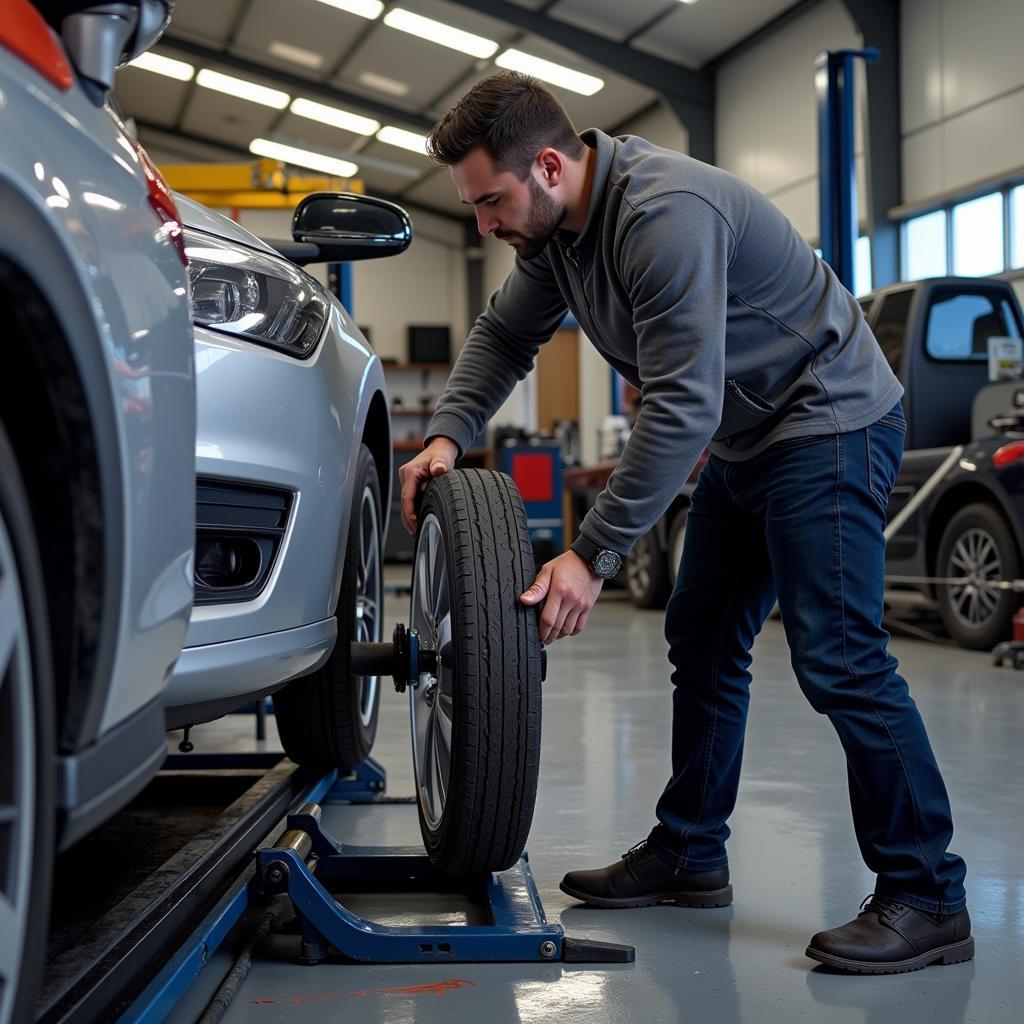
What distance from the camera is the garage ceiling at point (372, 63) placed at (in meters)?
12.9

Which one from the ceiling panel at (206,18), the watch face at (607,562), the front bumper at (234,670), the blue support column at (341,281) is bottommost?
the front bumper at (234,670)

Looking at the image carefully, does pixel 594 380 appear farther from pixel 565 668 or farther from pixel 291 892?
pixel 291 892

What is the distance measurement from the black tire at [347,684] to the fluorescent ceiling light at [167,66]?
15.7 metres

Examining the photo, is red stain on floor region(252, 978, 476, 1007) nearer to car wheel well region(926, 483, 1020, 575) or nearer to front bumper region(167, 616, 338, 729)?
front bumper region(167, 616, 338, 729)

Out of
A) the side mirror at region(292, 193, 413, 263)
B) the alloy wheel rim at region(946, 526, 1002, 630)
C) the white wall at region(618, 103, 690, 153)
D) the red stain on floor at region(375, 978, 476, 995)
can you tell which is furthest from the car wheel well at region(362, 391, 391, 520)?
the white wall at region(618, 103, 690, 153)

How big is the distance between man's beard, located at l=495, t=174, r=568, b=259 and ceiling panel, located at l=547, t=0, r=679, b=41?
36.3 ft

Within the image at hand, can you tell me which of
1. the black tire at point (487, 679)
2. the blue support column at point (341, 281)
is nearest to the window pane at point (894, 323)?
the blue support column at point (341, 281)

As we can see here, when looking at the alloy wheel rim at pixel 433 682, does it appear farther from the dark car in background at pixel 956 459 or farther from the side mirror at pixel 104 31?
the dark car in background at pixel 956 459

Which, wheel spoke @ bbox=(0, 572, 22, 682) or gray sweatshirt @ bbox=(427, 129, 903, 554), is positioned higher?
gray sweatshirt @ bbox=(427, 129, 903, 554)

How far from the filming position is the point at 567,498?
38.6ft

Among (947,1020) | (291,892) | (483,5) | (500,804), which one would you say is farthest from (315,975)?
(483,5)

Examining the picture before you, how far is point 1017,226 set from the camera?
973cm

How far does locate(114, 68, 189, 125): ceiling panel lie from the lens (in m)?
17.8

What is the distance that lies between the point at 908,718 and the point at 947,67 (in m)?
9.52
